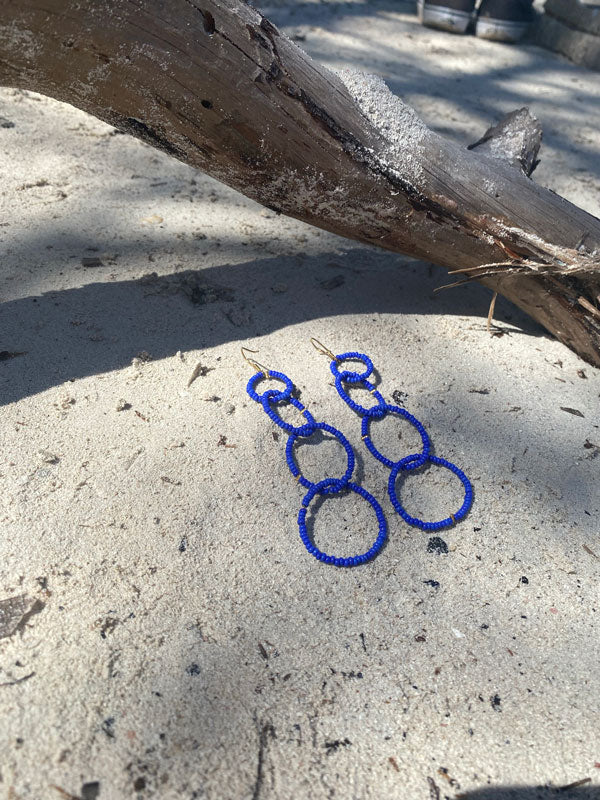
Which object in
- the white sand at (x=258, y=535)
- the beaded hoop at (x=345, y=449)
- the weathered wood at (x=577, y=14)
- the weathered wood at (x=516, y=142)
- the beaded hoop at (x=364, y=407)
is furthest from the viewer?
the weathered wood at (x=577, y=14)

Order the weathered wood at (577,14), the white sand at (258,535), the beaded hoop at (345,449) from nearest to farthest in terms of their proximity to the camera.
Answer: the white sand at (258,535) < the beaded hoop at (345,449) < the weathered wood at (577,14)

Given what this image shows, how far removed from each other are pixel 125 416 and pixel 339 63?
4.00 m

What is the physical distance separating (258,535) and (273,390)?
0.58 metres

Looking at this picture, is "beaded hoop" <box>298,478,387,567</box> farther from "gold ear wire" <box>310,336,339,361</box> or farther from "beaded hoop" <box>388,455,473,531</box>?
"gold ear wire" <box>310,336,339,361</box>

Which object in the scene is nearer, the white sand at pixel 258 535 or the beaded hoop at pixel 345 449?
the white sand at pixel 258 535

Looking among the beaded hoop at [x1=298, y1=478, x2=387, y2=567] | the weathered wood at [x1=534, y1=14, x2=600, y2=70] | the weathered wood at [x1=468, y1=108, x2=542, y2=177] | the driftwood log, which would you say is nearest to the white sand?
the beaded hoop at [x1=298, y1=478, x2=387, y2=567]

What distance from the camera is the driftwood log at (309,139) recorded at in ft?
5.68

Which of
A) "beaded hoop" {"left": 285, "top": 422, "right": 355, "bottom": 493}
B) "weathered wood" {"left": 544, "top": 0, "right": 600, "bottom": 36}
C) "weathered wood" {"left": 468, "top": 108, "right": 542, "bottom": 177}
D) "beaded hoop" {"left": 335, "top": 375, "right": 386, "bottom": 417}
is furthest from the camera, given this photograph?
"weathered wood" {"left": 544, "top": 0, "right": 600, "bottom": 36}

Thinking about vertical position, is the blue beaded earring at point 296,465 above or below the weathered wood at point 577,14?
below

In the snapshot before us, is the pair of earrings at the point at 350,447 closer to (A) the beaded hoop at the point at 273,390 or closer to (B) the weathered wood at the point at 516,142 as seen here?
(A) the beaded hoop at the point at 273,390

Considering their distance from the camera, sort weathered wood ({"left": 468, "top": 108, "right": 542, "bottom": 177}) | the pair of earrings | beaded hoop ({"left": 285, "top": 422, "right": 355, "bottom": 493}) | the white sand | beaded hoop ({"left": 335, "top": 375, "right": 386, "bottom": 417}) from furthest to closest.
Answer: weathered wood ({"left": 468, "top": 108, "right": 542, "bottom": 177}), beaded hoop ({"left": 335, "top": 375, "right": 386, "bottom": 417}), beaded hoop ({"left": 285, "top": 422, "right": 355, "bottom": 493}), the pair of earrings, the white sand

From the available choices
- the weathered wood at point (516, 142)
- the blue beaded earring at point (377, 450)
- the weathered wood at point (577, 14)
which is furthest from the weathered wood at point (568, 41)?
the blue beaded earring at point (377, 450)

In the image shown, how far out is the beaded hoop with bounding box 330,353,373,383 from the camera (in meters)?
2.29

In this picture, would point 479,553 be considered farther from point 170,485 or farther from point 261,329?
point 261,329
